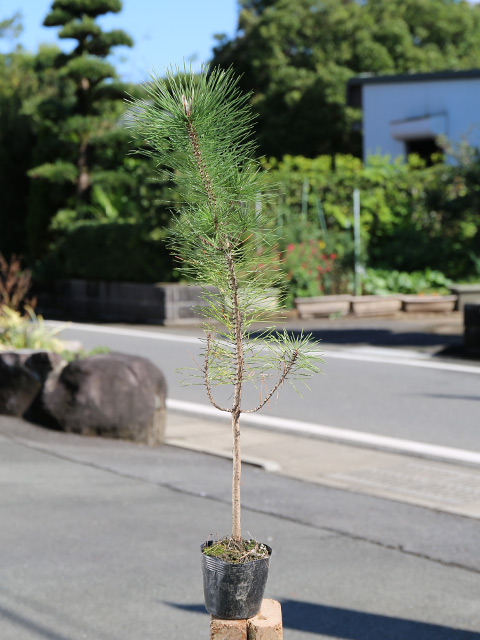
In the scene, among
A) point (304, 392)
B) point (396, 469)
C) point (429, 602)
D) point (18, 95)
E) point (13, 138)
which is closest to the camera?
point (429, 602)

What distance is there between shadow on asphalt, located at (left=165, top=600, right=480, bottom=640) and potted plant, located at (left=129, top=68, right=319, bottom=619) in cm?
232

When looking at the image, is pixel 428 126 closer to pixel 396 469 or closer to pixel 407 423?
pixel 407 423

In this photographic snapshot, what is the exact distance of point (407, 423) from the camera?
1027 centimetres

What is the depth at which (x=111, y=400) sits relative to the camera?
911 centimetres

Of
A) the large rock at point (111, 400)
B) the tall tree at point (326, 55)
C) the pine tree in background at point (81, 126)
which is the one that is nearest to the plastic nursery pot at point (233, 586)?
the large rock at point (111, 400)

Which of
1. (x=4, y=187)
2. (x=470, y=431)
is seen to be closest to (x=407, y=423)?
(x=470, y=431)

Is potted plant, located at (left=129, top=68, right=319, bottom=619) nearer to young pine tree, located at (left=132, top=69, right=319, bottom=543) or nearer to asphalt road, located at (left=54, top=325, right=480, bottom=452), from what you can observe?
young pine tree, located at (left=132, top=69, right=319, bottom=543)

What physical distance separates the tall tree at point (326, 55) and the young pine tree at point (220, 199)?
123 ft

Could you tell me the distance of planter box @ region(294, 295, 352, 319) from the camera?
2097 cm

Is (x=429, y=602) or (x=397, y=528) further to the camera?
(x=397, y=528)

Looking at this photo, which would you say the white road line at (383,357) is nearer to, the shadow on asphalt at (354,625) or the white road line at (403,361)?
the white road line at (403,361)

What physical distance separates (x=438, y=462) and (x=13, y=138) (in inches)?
926

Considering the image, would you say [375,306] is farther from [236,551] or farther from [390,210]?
[236,551]

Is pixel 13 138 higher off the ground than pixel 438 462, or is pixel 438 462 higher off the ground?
pixel 13 138
